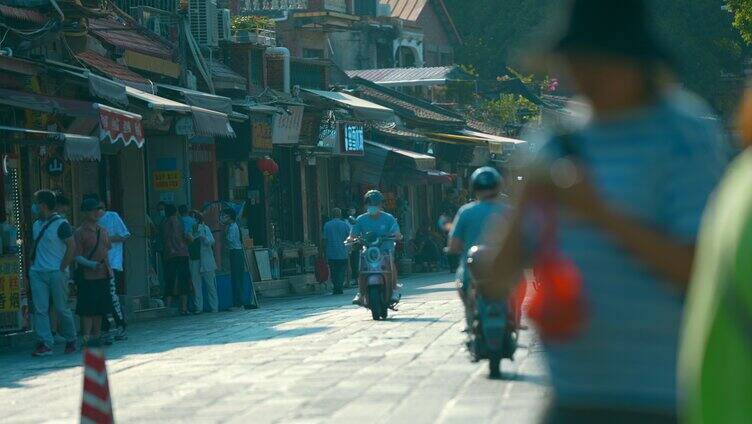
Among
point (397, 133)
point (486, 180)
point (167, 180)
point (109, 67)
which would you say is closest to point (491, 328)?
point (486, 180)

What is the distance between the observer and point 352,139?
37031 millimetres

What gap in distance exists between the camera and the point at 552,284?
3.55 m

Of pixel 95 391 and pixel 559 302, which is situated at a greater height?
pixel 559 302

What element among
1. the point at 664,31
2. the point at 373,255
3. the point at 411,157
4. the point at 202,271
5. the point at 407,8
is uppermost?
the point at 407,8

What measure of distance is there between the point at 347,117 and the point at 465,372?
25.4 meters

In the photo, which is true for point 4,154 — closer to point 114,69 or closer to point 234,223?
point 114,69

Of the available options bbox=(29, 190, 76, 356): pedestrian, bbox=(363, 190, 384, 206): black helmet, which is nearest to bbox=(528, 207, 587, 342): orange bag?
bbox=(29, 190, 76, 356): pedestrian

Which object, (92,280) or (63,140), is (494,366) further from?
(63,140)

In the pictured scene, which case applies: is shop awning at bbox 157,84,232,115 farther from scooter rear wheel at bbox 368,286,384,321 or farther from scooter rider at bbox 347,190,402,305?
scooter rear wheel at bbox 368,286,384,321

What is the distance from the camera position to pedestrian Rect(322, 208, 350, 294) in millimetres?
29484

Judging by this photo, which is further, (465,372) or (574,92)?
(465,372)

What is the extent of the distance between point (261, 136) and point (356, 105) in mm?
5021

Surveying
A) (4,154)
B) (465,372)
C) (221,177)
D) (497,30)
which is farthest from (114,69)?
(497,30)

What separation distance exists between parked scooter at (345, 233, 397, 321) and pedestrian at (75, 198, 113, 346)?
12.0ft
